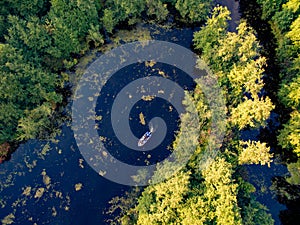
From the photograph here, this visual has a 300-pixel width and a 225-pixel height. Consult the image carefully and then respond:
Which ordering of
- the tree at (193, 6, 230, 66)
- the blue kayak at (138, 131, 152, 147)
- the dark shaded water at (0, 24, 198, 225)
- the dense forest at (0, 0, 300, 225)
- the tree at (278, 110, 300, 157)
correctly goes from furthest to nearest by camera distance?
the blue kayak at (138, 131, 152, 147), the tree at (193, 6, 230, 66), the dark shaded water at (0, 24, 198, 225), the tree at (278, 110, 300, 157), the dense forest at (0, 0, 300, 225)

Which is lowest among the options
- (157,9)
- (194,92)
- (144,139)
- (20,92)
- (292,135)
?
(144,139)

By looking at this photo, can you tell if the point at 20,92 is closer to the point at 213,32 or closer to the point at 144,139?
the point at 144,139

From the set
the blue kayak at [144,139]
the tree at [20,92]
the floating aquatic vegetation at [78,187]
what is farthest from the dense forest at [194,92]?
the floating aquatic vegetation at [78,187]

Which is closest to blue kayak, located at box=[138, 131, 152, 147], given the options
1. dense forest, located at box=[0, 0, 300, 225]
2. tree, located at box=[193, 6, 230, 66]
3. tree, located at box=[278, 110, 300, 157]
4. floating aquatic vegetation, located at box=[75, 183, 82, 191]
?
dense forest, located at box=[0, 0, 300, 225]

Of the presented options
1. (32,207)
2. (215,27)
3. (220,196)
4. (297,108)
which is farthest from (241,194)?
(32,207)

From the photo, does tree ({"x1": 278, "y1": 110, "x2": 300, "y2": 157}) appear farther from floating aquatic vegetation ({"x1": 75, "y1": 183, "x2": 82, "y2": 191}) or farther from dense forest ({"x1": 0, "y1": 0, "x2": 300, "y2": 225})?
floating aquatic vegetation ({"x1": 75, "y1": 183, "x2": 82, "y2": 191})

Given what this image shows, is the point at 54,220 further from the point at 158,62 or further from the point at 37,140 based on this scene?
the point at 158,62

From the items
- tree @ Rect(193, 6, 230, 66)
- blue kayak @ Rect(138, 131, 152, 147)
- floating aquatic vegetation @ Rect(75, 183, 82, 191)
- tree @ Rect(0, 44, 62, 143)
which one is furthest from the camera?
blue kayak @ Rect(138, 131, 152, 147)

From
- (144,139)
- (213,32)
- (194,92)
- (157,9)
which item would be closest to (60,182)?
(144,139)
